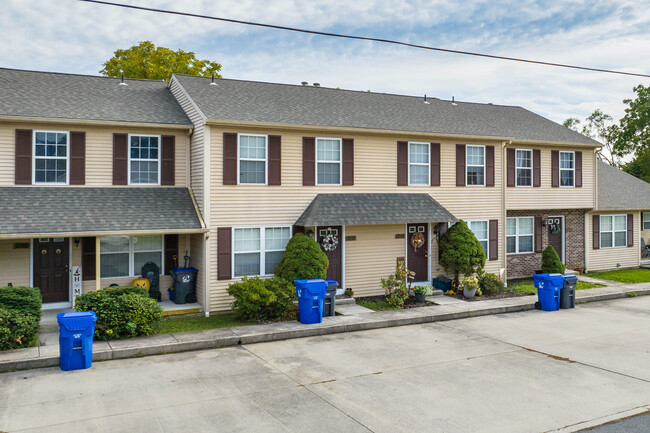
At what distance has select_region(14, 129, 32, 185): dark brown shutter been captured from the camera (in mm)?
13609

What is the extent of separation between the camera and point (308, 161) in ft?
51.9

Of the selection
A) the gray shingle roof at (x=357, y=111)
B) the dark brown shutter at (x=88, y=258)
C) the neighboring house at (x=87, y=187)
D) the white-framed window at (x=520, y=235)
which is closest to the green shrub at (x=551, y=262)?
the white-framed window at (x=520, y=235)

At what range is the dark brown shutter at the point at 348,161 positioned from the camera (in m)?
16.3

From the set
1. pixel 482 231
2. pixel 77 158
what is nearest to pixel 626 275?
pixel 482 231

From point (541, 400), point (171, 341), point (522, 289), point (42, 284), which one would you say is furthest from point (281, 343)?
point (522, 289)

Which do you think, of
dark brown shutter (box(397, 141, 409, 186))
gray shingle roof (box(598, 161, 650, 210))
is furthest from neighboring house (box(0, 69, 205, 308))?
gray shingle roof (box(598, 161, 650, 210))

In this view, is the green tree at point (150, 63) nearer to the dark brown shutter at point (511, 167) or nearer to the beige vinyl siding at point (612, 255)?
the dark brown shutter at point (511, 167)

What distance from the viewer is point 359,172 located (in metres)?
16.6

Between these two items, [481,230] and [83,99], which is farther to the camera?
[481,230]

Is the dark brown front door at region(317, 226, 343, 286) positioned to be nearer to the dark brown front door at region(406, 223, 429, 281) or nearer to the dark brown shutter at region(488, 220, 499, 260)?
the dark brown front door at region(406, 223, 429, 281)

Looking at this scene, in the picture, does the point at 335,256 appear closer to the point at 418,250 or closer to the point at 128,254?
the point at 418,250

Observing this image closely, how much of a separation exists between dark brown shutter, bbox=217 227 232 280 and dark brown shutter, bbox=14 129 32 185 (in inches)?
201

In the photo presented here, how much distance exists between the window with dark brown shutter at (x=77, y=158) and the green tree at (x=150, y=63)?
1473 cm

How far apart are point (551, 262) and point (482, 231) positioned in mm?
3212
